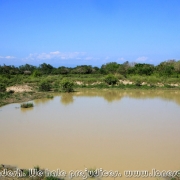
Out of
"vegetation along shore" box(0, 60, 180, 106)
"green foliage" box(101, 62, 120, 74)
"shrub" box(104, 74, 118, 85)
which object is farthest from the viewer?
"green foliage" box(101, 62, 120, 74)

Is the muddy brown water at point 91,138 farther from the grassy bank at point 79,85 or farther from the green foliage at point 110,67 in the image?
the green foliage at point 110,67

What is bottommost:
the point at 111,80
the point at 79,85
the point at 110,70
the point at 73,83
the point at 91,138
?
the point at 91,138

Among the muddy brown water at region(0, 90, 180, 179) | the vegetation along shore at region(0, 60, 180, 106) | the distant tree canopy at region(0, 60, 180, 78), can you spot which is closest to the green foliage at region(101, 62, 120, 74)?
the distant tree canopy at region(0, 60, 180, 78)

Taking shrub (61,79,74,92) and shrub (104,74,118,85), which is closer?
shrub (61,79,74,92)

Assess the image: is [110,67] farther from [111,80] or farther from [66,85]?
[66,85]

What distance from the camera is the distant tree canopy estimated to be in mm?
28047

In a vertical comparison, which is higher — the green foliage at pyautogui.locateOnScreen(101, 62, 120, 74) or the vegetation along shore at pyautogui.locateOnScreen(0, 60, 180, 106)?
the green foliage at pyautogui.locateOnScreen(101, 62, 120, 74)

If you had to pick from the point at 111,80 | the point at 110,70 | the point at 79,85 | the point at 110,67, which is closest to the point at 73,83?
the point at 79,85

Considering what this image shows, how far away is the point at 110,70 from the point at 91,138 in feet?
86.7

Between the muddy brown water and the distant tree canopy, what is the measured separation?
56.9ft

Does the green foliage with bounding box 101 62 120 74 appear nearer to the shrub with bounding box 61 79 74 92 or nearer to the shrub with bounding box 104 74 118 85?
the shrub with bounding box 104 74 118 85

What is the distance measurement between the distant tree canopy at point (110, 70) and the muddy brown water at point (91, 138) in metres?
17.3

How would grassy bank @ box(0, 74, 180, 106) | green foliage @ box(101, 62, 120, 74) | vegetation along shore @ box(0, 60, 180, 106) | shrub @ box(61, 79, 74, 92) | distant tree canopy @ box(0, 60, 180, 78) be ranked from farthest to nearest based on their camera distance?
green foliage @ box(101, 62, 120, 74) → distant tree canopy @ box(0, 60, 180, 78) → grassy bank @ box(0, 74, 180, 106) → shrub @ box(61, 79, 74, 92) → vegetation along shore @ box(0, 60, 180, 106)

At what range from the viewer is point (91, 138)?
7.14 metres
